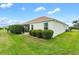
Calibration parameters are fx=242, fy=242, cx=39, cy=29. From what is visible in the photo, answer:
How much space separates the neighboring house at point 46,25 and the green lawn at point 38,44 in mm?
70

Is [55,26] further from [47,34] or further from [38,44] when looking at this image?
[38,44]

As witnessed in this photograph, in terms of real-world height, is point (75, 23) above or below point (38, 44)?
above

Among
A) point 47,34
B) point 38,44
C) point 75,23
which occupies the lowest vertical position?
point 38,44

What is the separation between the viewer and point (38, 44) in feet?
8.64

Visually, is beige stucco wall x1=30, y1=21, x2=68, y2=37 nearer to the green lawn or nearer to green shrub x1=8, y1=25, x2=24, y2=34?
the green lawn

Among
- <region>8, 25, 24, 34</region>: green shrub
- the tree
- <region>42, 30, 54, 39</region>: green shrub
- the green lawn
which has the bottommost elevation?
the green lawn

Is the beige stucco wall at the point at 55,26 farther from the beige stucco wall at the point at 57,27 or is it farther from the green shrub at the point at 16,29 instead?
the green shrub at the point at 16,29

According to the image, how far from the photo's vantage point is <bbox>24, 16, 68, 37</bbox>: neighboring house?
2625 millimetres

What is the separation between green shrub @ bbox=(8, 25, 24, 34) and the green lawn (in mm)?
44

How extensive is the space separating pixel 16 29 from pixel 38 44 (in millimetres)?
290

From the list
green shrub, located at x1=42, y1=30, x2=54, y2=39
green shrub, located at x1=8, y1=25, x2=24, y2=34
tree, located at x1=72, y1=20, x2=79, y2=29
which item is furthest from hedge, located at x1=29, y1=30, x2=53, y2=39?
tree, located at x1=72, y1=20, x2=79, y2=29

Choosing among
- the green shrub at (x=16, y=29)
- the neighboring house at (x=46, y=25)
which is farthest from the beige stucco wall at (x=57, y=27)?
the green shrub at (x=16, y=29)

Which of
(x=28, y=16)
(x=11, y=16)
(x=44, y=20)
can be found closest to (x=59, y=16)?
(x=44, y=20)

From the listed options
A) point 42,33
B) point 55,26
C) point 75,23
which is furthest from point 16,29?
point 75,23
